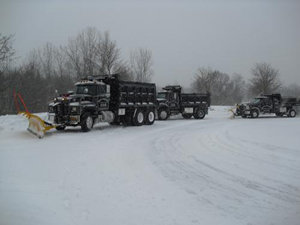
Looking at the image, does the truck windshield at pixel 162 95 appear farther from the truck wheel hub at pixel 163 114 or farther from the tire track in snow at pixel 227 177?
the tire track in snow at pixel 227 177

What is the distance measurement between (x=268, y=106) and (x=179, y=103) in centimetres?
876

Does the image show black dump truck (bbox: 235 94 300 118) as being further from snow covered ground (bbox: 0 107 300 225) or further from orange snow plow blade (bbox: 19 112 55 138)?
orange snow plow blade (bbox: 19 112 55 138)

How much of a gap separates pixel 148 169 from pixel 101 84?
9452 mm

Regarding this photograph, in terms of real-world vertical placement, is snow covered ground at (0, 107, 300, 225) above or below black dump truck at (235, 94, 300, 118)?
below

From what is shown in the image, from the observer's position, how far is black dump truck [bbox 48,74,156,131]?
45.7ft

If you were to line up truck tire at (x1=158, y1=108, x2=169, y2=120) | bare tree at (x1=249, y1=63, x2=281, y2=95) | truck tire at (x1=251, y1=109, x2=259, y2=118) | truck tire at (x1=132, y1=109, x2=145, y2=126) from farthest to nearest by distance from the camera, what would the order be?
1. bare tree at (x1=249, y1=63, x2=281, y2=95)
2. truck tire at (x1=251, y1=109, x2=259, y2=118)
3. truck tire at (x1=158, y1=108, x2=169, y2=120)
4. truck tire at (x1=132, y1=109, x2=145, y2=126)

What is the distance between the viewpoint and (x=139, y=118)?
18.3 meters

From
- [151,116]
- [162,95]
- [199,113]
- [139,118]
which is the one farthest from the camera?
[199,113]

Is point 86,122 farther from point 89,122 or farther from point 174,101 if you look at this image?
point 174,101

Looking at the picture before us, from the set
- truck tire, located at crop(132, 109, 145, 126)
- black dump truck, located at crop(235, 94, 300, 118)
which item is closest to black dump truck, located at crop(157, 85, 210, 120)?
black dump truck, located at crop(235, 94, 300, 118)

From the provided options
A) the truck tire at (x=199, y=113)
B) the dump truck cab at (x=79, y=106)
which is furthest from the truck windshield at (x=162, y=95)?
the dump truck cab at (x=79, y=106)

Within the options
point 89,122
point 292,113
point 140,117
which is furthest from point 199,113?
point 89,122

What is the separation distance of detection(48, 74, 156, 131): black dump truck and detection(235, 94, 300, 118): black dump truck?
10241 millimetres

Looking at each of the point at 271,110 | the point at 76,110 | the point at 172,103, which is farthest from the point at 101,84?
the point at 271,110
